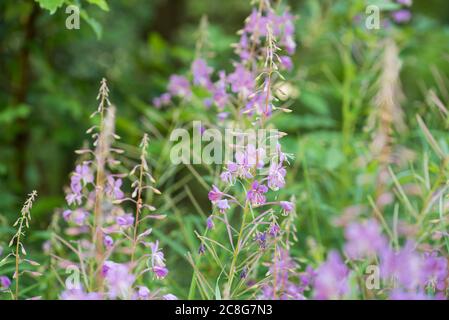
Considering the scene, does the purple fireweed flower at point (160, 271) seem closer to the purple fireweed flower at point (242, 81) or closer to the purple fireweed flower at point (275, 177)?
the purple fireweed flower at point (275, 177)

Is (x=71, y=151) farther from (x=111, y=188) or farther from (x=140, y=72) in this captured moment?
(x=111, y=188)

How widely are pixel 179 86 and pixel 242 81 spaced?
2.16 feet

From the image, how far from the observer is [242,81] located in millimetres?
1995

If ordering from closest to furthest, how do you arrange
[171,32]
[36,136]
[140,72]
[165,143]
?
[165,143], [140,72], [36,136], [171,32]

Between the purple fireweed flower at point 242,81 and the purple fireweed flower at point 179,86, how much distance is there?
62 cm

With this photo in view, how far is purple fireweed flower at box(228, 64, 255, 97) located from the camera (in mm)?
1987

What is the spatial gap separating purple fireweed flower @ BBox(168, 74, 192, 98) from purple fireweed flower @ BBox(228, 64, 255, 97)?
2.03 feet

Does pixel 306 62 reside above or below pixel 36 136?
above

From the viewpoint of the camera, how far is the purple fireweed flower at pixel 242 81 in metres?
1.99

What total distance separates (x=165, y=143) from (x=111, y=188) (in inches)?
41.9

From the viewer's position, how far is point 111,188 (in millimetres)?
1613

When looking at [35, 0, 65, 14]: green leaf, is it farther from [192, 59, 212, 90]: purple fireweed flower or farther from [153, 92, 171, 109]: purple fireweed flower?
[153, 92, 171, 109]: purple fireweed flower
